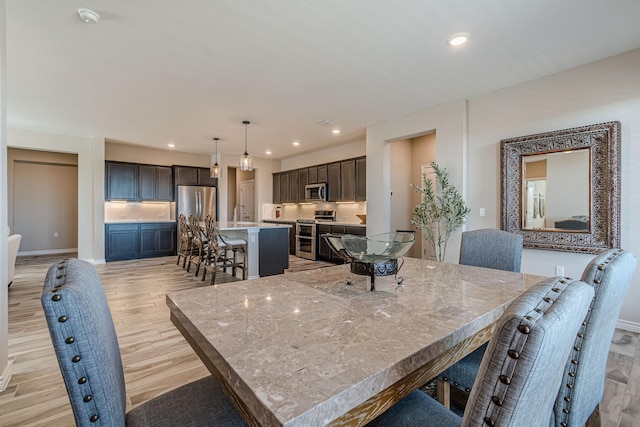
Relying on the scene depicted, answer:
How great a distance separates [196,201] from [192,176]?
63cm

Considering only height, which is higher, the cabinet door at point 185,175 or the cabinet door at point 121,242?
the cabinet door at point 185,175

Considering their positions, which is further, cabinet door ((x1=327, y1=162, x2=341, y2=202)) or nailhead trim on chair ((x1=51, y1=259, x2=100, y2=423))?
cabinet door ((x1=327, y1=162, x2=341, y2=202))

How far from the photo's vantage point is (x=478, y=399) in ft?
1.72

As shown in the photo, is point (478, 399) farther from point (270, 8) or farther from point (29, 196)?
point (29, 196)

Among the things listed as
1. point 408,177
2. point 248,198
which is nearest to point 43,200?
point 248,198

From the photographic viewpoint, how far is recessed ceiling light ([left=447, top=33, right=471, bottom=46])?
2.58 meters

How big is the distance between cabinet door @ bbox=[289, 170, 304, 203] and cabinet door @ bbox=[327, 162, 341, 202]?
46.4 inches

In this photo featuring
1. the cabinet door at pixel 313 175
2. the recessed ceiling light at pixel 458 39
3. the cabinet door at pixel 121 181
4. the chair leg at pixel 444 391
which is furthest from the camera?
the cabinet door at pixel 313 175

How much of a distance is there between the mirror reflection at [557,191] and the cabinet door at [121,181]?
24.4 feet

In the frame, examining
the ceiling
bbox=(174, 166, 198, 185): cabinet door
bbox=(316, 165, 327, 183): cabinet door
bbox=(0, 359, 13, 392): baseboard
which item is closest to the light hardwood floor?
bbox=(0, 359, 13, 392): baseboard

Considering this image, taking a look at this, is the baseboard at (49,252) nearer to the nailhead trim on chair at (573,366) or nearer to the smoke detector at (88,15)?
the smoke detector at (88,15)

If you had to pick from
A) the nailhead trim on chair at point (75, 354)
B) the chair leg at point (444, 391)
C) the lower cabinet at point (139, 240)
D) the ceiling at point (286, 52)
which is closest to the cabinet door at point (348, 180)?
the ceiling at point (286, 52)

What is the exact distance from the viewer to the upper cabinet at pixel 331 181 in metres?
6.25

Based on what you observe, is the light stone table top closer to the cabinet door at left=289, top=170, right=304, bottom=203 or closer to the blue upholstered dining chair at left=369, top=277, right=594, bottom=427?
the blue upholstered dining chair at left=369, top=277, right=594, bottom=427
